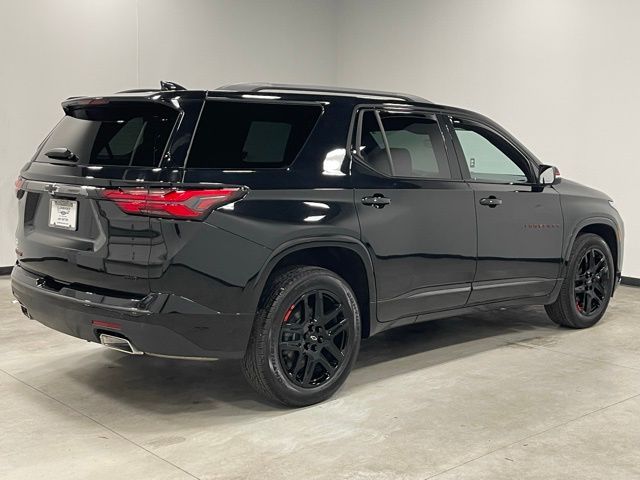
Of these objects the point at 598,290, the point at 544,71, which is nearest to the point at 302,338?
the point at 598,290

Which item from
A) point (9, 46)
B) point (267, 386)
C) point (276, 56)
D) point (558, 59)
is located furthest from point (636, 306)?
point (9, 46)

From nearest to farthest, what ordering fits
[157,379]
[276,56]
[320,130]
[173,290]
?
1. [173,290]
2. [320,130]
3. [157,379]
4. [276,56]

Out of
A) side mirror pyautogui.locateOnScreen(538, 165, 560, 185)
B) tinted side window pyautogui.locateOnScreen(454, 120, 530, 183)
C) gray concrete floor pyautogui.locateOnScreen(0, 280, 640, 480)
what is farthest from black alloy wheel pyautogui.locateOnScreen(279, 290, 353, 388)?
side mirror pyautogui.locateOnScreen(538, 165, 560, 185)

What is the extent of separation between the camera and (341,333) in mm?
3912

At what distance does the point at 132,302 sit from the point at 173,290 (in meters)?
0.19

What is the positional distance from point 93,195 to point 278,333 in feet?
3.49

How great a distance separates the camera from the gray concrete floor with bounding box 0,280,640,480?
3.10 meters

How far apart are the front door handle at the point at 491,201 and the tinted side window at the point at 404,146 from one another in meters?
0.32

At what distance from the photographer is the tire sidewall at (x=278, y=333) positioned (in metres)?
3.59

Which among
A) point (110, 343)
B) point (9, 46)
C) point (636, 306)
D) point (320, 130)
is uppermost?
point (9, 46)

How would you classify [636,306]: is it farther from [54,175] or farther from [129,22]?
[129,22]

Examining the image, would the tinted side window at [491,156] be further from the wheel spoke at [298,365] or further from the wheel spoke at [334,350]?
the wheel spoke at [298,365]

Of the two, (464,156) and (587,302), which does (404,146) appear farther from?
(587,302)

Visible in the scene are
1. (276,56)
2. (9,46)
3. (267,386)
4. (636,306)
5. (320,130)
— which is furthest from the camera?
(276,56)
